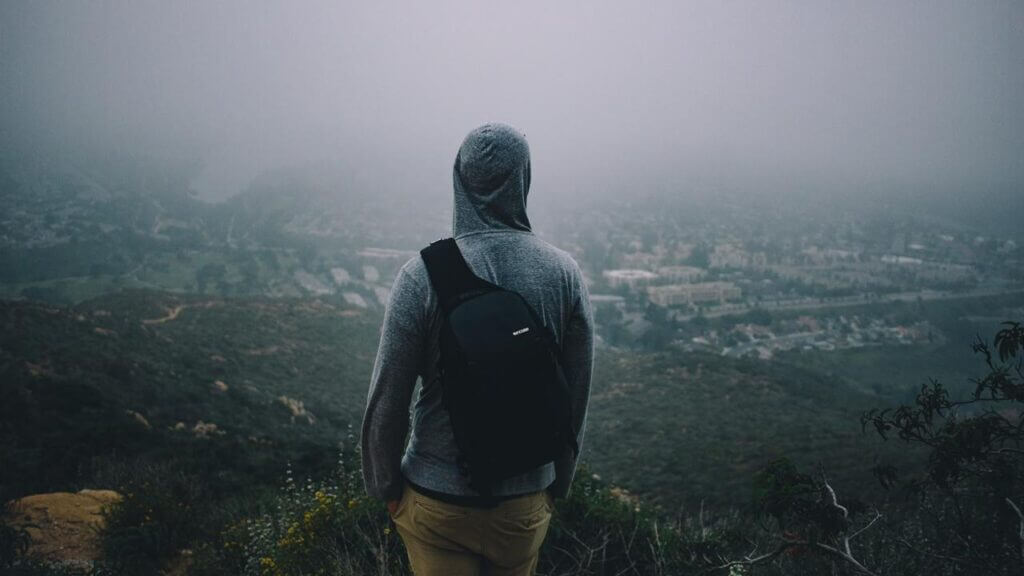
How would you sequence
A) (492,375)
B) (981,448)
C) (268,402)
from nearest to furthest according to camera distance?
(492,375) < (981,448) < (268,402)

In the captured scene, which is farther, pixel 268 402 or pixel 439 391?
pixel 268 402

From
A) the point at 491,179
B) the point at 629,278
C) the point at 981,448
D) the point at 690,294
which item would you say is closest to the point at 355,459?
the point at 491,179

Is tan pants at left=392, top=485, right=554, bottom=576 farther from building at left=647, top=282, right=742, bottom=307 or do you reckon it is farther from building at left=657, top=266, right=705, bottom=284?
building at left=657, top=266, right=705, bottom=284

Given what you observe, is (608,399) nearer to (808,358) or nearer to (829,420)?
(829,420)

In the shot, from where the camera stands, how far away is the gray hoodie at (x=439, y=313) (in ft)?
3.76

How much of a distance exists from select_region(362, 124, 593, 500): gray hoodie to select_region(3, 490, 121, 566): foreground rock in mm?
2854

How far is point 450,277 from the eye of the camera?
111 centimetres

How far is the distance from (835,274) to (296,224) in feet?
182

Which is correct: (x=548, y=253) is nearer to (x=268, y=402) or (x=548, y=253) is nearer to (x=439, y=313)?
(x=439, y=313)

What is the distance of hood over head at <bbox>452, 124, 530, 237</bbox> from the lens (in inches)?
48.2

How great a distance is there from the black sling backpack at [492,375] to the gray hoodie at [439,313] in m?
0.06

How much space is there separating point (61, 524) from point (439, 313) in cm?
377

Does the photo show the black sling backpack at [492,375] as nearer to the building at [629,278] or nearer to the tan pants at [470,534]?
the tan pants at [470,534]

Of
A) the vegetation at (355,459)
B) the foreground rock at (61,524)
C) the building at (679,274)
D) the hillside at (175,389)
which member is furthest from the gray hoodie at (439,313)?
the building at (679,274)
